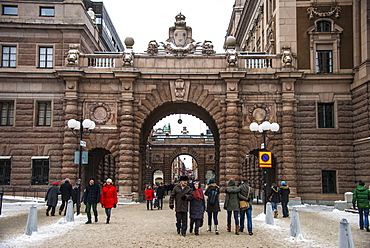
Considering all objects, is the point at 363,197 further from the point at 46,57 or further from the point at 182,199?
the point at 46,57

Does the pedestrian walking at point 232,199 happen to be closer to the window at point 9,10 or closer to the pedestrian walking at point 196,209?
the pedestrian walking at point 196,209

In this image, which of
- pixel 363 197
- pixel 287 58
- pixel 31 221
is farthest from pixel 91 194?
pixel 287 58

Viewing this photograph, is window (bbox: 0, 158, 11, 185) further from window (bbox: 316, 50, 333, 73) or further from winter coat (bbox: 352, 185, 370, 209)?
winter coat (bbox: 352, 185, 370, 209)

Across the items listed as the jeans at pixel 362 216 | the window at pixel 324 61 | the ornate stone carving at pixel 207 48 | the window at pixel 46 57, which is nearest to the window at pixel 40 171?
the window at pixel 46 57

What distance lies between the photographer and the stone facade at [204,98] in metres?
29.4

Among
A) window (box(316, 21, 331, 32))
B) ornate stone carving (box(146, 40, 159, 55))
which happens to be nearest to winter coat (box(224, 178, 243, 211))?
ornate stone carving (box(146, 40, 159, 55))

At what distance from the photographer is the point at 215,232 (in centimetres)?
1451

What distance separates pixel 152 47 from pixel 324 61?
11608 mm

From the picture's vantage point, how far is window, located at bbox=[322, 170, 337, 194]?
96.9 feet

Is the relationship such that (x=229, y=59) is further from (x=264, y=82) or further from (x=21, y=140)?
(x=21, y=140)

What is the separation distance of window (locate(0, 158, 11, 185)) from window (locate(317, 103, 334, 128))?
2068 centimetres

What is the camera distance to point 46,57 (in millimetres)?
30641

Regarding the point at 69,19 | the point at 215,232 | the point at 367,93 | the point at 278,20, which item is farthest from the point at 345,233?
the point at 69,19

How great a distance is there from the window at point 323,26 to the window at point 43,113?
61.8 feet
